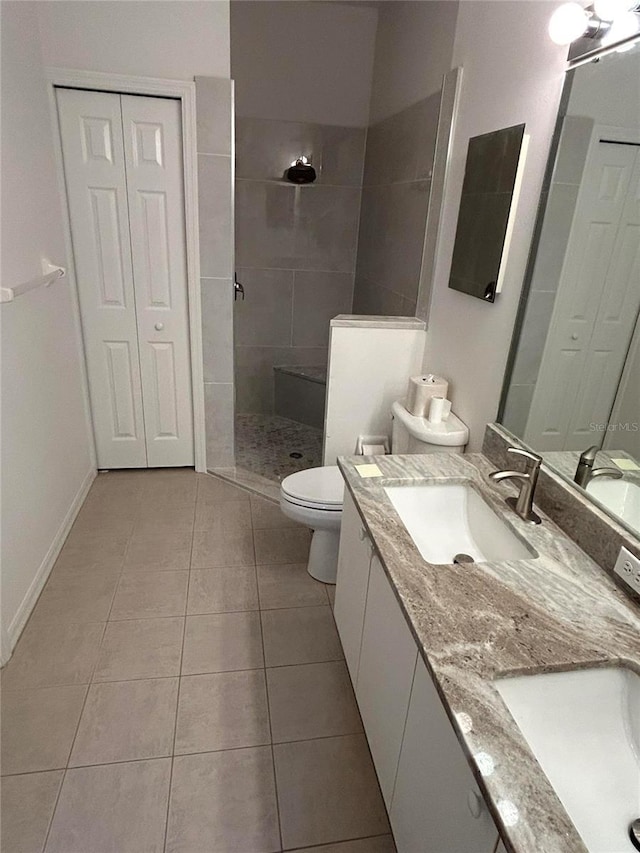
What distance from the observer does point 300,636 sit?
6.53ft

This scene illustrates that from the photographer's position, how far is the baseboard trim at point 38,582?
182cm

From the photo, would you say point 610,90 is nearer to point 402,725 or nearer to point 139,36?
point 402,725

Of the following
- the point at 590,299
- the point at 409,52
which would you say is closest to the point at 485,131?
the point at 590,299

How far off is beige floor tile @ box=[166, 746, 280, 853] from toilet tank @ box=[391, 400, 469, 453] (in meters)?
1.21

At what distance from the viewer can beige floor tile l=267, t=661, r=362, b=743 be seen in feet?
5.37

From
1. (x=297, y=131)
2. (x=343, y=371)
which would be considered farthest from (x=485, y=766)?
(x=297, y=131)

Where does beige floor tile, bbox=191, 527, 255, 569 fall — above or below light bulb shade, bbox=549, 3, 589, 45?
below

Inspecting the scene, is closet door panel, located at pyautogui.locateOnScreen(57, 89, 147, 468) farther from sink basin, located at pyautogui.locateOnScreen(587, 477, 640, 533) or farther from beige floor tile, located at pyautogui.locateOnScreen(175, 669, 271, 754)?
sink basin, located at pyautogui.locateOnScreen(587, 477, 640, 533)

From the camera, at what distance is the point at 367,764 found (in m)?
1.55

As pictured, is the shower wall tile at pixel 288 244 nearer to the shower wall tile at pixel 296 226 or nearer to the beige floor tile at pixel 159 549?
the shower wall tile at pixel 296 226

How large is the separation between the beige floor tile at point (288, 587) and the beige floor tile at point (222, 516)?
1.21 feet

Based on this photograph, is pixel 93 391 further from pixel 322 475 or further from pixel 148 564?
pixel 322 475

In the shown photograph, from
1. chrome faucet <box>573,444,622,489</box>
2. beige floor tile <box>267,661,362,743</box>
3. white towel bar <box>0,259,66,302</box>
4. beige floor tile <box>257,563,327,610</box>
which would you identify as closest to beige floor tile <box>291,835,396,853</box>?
beige floor tile <box>267,661,362,743</box>

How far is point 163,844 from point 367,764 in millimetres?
598
